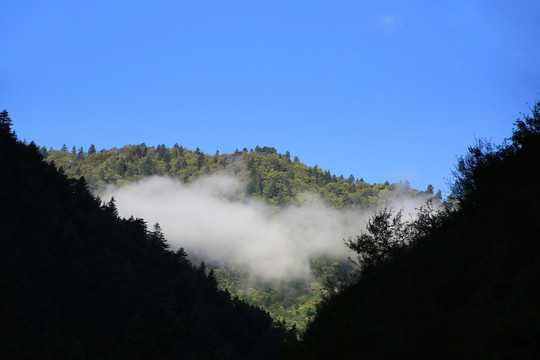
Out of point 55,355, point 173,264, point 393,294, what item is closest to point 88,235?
point 173,264

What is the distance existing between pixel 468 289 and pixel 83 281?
3135 inches

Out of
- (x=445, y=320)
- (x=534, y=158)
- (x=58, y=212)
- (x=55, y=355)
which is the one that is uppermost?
(x=58, y=212)

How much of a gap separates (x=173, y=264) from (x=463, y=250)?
103613 millimetres

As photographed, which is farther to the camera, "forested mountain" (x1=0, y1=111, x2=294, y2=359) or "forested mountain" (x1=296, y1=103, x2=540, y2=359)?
"forested mountain" (x1=0, y1=111, x2=294, y2=359)

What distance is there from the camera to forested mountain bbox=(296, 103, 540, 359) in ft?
39.9

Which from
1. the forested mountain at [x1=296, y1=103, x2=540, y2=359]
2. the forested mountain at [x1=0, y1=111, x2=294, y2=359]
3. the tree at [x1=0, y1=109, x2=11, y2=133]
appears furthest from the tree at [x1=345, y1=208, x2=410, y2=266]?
the tree at [x1=0, y1=109, x2=11, y2=133]

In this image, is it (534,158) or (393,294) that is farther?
(534,158)

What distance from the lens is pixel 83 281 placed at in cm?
8469

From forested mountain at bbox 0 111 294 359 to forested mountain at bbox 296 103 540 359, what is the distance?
36.0 m

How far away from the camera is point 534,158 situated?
67.7 ft

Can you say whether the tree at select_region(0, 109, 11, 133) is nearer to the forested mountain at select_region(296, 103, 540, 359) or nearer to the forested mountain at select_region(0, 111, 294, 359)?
the forested mountain at select_region(0, 111, 294, 359)

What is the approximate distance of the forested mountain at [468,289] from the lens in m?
12.2

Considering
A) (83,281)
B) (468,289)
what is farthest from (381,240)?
(83,281)

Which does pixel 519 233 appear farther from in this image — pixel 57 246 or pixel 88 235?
pixel 88 235
